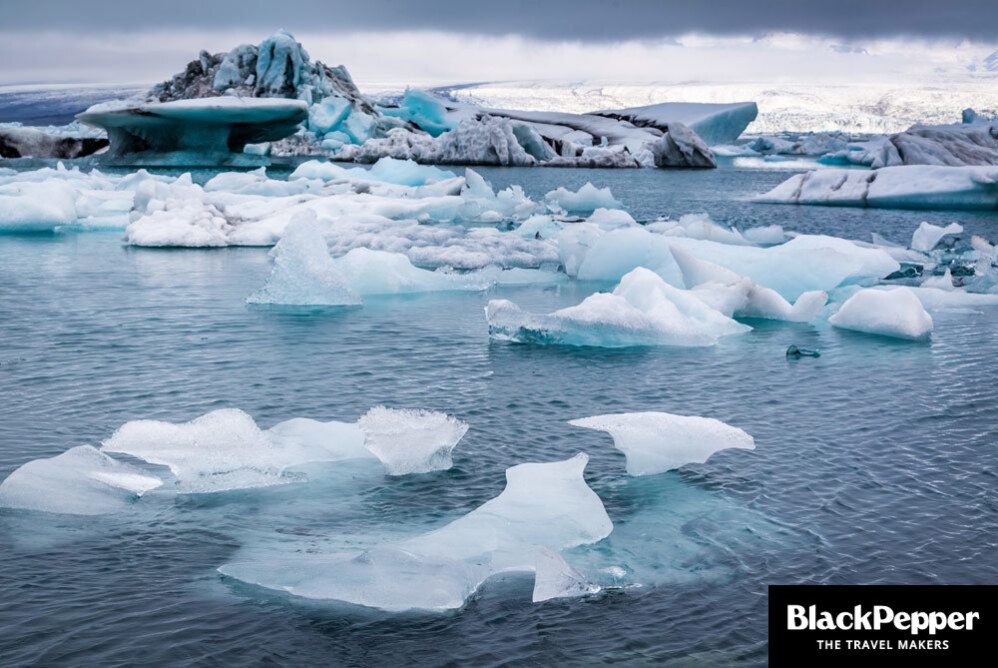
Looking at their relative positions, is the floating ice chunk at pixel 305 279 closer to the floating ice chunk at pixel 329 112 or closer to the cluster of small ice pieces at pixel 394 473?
the cluster of small ice pieces at pixel 394 473

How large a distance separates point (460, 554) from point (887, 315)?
5.81 m

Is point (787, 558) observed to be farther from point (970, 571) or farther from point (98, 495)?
point (98, 495)

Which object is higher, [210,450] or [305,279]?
[305,279]

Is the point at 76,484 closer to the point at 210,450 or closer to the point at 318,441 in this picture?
the point at 210,450

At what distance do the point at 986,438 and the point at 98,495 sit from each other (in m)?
4.37

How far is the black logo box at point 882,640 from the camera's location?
2586 mm

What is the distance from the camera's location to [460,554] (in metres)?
3.57

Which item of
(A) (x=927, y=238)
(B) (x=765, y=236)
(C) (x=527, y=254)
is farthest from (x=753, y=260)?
(A) (x=927, y=238)

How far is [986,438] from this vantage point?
17.6 ft

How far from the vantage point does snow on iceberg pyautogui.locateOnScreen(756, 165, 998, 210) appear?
20.4 metres

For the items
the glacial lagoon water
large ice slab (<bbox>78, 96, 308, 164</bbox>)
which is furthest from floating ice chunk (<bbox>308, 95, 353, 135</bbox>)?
the glacial lagoon water

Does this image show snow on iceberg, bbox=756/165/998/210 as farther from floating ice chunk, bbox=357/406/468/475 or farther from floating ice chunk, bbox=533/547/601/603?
floating ice chunk, bbox=533/547/601/603

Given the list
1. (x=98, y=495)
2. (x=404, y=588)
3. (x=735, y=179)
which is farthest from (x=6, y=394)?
(x=735, y=179)

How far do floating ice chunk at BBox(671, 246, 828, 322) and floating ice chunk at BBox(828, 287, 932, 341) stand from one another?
0.77 feet
